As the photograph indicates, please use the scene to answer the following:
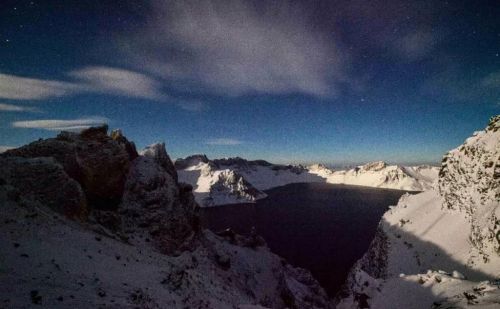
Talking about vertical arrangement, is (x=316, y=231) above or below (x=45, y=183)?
below

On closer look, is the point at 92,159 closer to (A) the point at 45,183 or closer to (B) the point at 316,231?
(A) the point at 45,183

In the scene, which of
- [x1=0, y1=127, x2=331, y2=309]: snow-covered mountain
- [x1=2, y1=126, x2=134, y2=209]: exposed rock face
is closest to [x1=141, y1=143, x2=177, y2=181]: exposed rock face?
[x1=0, y1=127, x2=331, y2=309]: snow-covered mountain

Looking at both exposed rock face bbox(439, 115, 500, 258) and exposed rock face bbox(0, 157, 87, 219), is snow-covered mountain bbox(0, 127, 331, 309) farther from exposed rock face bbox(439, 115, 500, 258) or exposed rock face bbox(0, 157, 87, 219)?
exposed rock face bbox(439, 115, 500, 258)

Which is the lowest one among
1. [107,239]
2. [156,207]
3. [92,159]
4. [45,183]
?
[107,239]

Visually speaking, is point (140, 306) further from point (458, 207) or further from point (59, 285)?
point (458, 207)

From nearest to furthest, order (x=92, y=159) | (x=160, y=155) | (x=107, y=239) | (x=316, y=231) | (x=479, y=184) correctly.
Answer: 1. (x=107, y=239)
2. (x=92, y=159)
3. (x=479, y=184)
4. (x=160, y=155)
5. (x=316, y=231)

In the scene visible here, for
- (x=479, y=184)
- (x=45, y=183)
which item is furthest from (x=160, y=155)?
(x=479, y=184)

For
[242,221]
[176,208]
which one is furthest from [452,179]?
[242,221]
